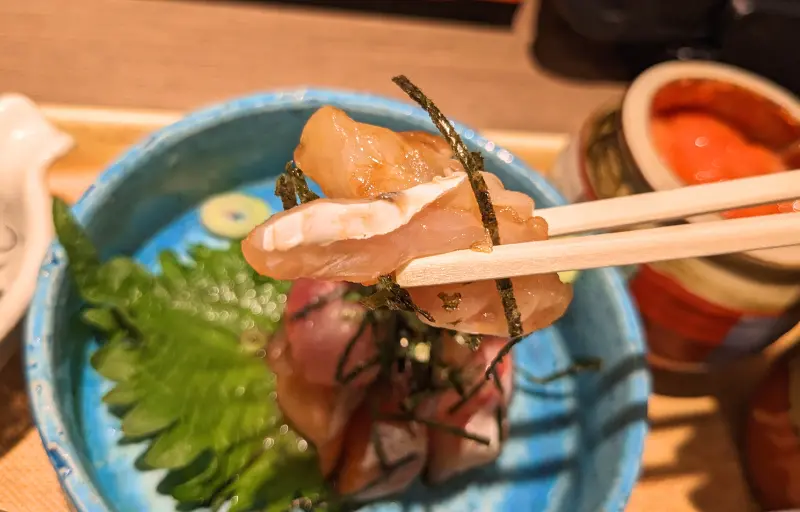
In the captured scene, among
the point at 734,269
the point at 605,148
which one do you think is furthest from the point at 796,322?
the point at 605,148

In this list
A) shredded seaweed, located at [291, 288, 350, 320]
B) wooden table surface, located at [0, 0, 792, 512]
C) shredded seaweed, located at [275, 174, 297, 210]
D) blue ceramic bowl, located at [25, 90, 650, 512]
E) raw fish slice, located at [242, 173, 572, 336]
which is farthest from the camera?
wooden table surface, located at [0, 0, 792, 512]

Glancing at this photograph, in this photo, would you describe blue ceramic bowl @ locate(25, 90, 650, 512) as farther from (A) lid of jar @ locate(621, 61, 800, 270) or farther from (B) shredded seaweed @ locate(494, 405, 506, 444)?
(A) lid of jar @ locate(621, 61, 800, 270)

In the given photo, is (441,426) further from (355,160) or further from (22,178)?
(22,178)

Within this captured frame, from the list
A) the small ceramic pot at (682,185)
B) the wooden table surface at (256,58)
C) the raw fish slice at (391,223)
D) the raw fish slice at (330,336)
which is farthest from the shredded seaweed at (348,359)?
the wooden table surface at (256,58)

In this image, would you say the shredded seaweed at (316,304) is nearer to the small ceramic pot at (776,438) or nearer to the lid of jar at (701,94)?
the lid of jar at (701,94)

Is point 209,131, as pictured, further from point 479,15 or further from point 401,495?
point 479,15

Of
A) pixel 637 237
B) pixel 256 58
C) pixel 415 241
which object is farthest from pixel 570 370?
pixel 256 58

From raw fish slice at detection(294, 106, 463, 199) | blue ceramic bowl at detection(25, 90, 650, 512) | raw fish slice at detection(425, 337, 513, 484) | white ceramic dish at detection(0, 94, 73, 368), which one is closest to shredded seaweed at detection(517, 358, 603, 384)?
blue ceramic bowl at detection(25, 90, 650, 512)
